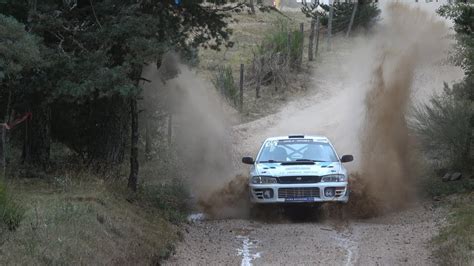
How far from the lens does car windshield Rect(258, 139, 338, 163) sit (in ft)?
50.5

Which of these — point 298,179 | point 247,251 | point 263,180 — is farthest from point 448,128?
point 247,251

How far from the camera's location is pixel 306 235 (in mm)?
12422

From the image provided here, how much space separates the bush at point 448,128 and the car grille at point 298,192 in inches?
245

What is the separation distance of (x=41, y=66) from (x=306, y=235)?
18.5 ft

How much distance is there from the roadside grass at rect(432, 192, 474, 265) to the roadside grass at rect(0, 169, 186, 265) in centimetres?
400

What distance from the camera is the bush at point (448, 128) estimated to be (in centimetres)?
1898

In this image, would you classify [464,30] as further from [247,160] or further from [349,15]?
[349,15]

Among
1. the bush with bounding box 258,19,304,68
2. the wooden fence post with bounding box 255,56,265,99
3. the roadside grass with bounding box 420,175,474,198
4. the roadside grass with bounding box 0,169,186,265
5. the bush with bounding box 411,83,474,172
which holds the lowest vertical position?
the wooden fence post with bounding box 255,56,265,99

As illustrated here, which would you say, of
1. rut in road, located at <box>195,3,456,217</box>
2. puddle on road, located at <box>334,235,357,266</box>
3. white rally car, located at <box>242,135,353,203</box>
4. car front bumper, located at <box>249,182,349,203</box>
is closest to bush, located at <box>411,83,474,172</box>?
rut in road, located at <box>195,3,456,217</box>

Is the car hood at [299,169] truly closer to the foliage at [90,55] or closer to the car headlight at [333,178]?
the car headlight at [333,178]

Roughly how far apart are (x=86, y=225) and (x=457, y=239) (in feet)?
17.9

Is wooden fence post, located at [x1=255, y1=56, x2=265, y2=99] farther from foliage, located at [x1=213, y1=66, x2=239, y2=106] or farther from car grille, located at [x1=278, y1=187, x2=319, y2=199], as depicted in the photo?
car grille, located at [x1=278, y1=187, x2=319, y2=199]

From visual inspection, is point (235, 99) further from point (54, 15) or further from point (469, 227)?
point (469, 227)

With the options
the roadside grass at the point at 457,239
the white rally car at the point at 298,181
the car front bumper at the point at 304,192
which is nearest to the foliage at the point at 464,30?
the roadside grass at the point at 457,239
